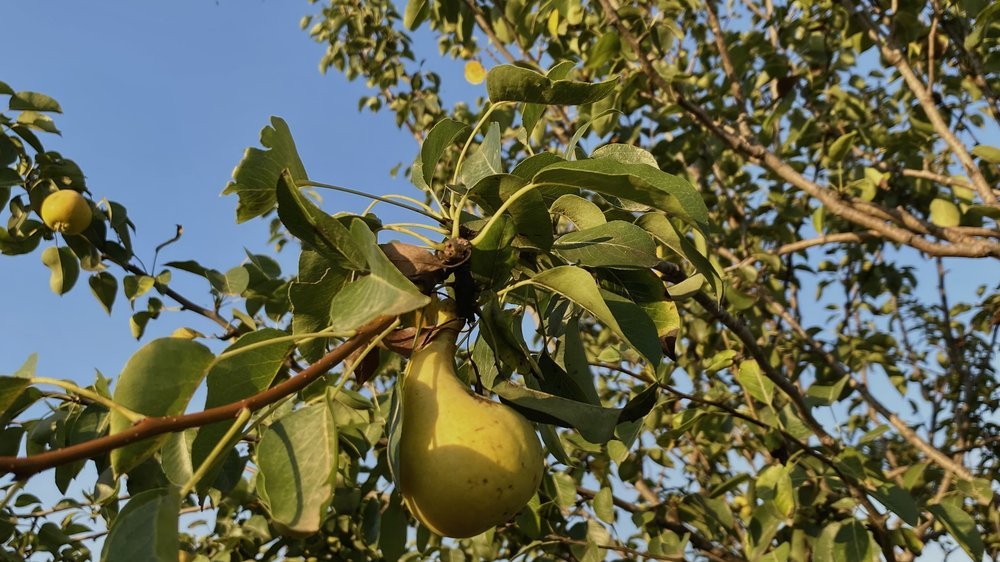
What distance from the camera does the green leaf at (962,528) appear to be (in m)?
1.63

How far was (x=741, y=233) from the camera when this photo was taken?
3.09 m

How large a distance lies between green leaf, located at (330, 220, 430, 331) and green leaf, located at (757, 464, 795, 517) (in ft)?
4.40

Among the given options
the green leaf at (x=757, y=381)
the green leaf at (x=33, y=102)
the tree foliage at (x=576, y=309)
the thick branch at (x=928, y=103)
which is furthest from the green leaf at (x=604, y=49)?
the green leaf at (x=33, y=102)

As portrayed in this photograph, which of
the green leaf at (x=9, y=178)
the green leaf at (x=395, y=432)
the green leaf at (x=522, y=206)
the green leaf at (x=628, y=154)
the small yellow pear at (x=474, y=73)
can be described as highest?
the small yellow pear at (x=474, y=73)

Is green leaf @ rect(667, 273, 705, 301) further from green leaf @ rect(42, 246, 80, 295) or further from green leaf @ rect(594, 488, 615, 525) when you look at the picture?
green leaf @ rect(42, 246, 80, 295)

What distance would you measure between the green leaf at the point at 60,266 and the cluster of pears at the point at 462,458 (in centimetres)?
150

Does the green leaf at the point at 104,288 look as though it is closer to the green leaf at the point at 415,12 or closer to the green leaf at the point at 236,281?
the green leaf at the point at 236,281

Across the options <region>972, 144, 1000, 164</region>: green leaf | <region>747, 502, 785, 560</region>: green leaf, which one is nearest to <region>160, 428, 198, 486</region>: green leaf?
<region>747, 502, 785, 560</region>: green leaf

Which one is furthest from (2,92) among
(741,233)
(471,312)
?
(741,233)

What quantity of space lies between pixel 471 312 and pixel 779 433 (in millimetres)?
1217

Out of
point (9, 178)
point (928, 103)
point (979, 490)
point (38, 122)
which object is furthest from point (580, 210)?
point (928, 103)

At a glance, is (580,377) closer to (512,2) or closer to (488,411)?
(488,411)

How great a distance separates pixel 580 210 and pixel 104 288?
158cm

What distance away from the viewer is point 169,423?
0.64 m
